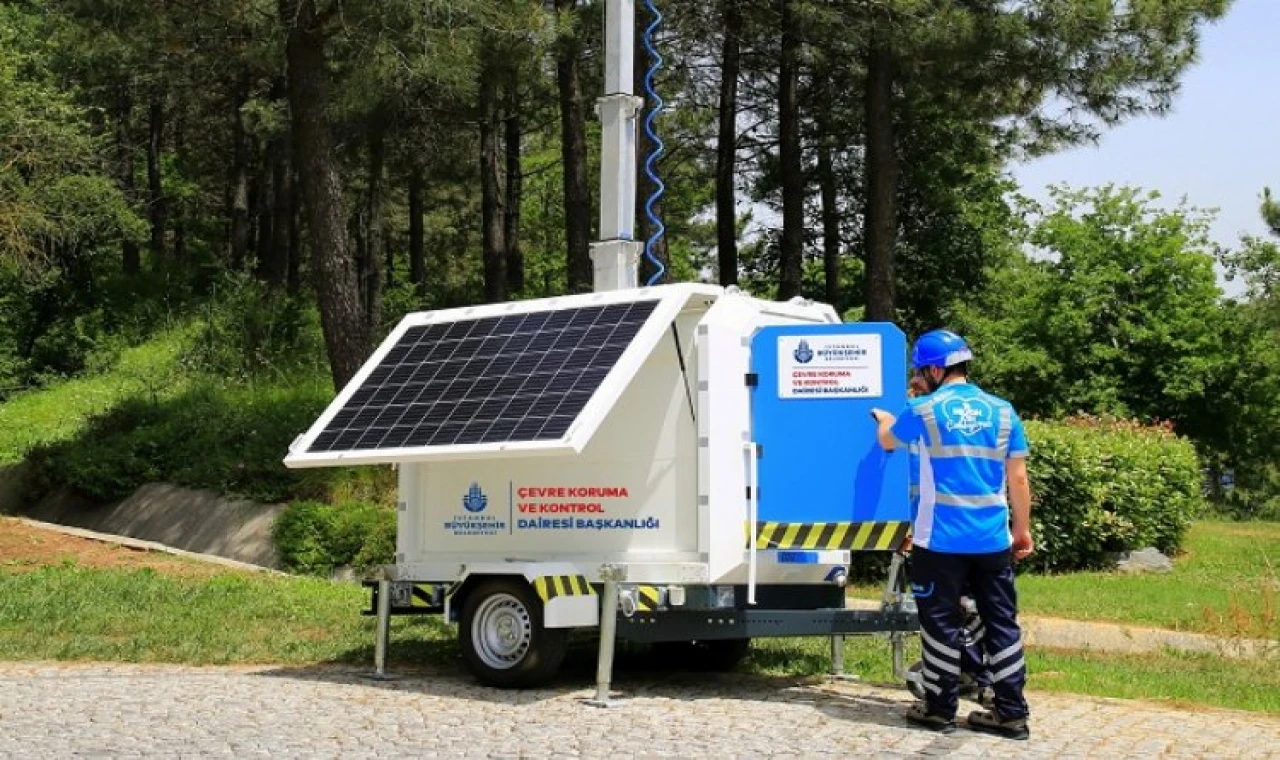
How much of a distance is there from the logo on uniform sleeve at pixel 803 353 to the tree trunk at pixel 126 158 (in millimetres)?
31799

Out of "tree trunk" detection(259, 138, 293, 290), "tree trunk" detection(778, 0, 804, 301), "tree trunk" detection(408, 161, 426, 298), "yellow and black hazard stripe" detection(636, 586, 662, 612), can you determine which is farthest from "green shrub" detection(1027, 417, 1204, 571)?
"tree trunk" detection(408, 161, 426, 298)

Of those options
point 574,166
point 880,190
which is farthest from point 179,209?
point 880,190

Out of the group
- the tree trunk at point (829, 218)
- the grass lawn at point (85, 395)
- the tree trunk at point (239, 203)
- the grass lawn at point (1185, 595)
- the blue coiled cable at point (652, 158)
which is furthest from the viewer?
the tree trunk at point (239, 203)

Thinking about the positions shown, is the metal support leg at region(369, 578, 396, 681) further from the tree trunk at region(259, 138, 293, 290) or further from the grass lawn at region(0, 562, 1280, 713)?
the tree trunk at region(259, 138, 293, 290)

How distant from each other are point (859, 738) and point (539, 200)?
157 feet

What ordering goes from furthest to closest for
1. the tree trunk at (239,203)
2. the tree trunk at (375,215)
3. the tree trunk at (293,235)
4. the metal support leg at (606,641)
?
the tree trunk at (239,203) → the tree trunk at (293,235) → the tree trunk at (375,215) → the metal support leg at (606,641)

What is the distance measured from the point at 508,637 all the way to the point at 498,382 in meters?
1.70

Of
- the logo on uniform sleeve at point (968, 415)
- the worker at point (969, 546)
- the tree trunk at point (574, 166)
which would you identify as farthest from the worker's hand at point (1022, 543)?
the tree trunk at point (574, 166)

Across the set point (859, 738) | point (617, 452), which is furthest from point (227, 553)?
point (859, 738)

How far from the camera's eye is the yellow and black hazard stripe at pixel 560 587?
9664 mm

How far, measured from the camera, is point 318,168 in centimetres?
2028

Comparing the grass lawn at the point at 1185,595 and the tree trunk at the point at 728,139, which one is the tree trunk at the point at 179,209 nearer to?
the tree trunk at the point at 728,139

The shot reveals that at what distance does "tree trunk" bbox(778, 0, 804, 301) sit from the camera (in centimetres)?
2847

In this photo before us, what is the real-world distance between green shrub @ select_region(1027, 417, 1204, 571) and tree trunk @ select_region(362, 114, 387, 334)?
1418 cm
